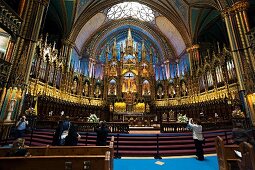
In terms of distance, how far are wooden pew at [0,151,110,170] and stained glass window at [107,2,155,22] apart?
84.9 ft

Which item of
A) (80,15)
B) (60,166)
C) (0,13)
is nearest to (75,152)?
(60,166)

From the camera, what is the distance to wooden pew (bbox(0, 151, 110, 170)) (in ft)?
8.51

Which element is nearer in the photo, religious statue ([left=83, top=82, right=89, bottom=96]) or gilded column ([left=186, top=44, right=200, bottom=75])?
gilded column ([left=186, top=44, right=200, bottom=75])

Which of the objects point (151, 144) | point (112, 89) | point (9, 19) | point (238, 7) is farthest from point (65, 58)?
point (238, 7)

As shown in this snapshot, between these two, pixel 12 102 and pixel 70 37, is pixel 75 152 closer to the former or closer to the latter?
pixel 12 102

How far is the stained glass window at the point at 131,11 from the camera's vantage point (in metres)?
24.7

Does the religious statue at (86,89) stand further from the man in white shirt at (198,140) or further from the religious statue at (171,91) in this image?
the man in white shirt at (198,140)

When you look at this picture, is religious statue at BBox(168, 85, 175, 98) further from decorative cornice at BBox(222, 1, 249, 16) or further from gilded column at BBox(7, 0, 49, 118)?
gilded column at BBox(7, 0, 49, 118)

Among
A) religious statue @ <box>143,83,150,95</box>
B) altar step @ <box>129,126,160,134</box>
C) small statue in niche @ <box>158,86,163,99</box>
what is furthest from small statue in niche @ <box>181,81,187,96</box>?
altar step @ <box>129,126,160,134</box>

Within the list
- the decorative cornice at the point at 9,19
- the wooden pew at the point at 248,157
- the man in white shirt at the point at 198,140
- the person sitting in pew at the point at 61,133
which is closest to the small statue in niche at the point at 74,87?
the decorative cornice at the point at 9,19

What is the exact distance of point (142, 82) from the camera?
2150 cm

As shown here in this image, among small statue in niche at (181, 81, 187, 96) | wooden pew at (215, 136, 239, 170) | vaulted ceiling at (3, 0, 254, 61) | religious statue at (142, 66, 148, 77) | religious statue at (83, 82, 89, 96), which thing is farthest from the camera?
religious statue at (142, 66, 148, 77)

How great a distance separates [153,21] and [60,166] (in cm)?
2650

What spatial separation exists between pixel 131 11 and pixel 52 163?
1082 inches
